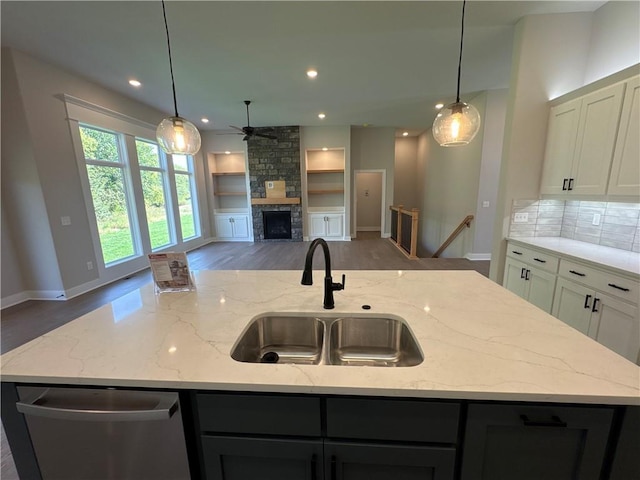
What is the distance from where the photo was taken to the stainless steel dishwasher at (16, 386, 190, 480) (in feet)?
2.59

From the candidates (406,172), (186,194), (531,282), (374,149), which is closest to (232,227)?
(186,194)

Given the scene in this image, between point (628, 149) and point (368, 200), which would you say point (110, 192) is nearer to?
point (628, 149)

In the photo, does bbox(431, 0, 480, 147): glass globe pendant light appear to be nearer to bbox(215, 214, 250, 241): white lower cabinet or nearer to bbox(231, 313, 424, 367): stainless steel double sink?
bbox(231, 313, 424, 367): stainless steel double sink

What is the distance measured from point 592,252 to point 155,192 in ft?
22.1

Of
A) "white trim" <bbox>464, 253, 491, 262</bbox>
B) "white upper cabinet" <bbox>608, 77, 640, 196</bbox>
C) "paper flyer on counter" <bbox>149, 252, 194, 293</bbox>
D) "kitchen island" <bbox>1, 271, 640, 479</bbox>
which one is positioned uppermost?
"white upper cabinet" <bbox>608, 77, 640, 196</bbox>

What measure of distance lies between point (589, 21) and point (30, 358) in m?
4.85

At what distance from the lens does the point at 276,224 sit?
7410mm

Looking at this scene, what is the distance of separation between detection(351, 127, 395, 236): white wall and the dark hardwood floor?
2068 millimetres

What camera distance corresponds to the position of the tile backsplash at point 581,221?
7.25 feet

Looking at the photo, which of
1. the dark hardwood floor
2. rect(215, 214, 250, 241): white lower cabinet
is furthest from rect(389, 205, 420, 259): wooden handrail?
rect(215, 214, 250, 241): white lower cabinet

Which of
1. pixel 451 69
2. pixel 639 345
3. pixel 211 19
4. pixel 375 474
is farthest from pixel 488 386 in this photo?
pixel 451 69

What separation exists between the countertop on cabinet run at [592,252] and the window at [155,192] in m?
6.14

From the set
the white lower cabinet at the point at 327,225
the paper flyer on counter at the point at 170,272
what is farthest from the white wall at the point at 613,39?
the white lower cabinet at the point at 327,225

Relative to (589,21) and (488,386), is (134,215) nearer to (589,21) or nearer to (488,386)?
(488,386)
